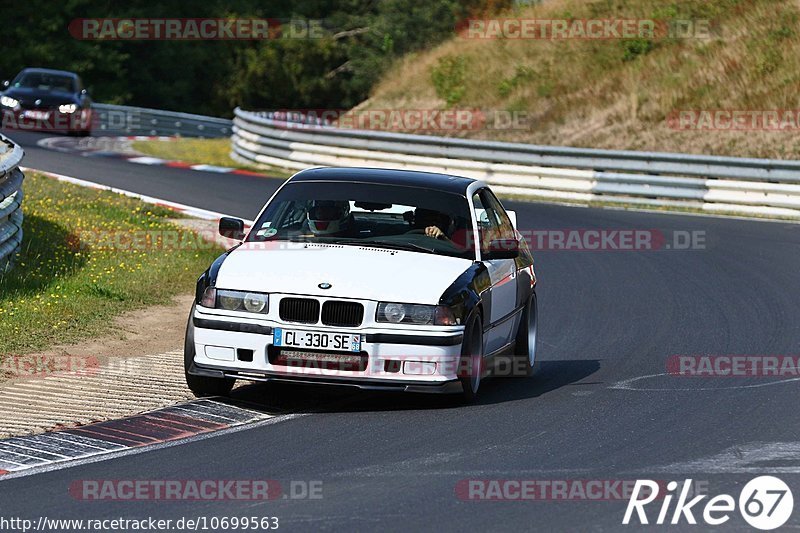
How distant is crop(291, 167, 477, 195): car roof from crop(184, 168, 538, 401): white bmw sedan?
0.02 metres

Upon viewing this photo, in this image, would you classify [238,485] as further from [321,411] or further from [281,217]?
[281,217]

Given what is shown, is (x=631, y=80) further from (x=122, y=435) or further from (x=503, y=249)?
(x=122, y=435)

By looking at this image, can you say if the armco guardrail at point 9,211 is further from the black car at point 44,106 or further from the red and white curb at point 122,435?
the black car at point 44,106

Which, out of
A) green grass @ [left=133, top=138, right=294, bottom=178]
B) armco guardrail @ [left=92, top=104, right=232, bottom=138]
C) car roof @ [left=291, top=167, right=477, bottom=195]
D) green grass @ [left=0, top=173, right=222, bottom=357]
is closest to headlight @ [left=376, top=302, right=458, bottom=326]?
car roof @ [left=291, top=167, right=477, bottom=195]

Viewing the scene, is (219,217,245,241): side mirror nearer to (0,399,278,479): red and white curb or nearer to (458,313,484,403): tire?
(0,399,278,479): red and white curb

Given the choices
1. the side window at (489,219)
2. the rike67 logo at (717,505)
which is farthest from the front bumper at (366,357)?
the rike67 logo at (717,505)

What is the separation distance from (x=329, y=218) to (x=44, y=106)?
25169mm

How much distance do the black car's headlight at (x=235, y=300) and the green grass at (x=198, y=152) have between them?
1874 cm

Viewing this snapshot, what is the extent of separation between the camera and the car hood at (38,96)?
33500 mm

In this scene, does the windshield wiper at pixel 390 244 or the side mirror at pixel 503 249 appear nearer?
the windshield wiper at pixel 390 244

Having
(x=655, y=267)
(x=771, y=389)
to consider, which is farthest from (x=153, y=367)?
(x=655, y=267)

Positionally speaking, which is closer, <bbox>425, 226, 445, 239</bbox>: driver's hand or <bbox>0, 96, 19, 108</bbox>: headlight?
<bbox>425, 226, 445, 239</bbox>: driver's hand

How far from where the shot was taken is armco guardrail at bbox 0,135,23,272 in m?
13.3

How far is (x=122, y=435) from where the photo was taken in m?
8.02
